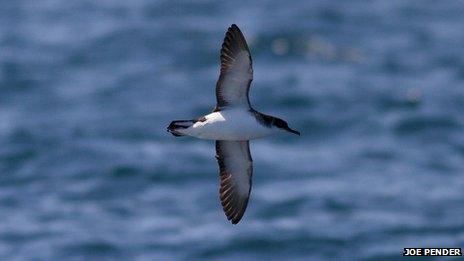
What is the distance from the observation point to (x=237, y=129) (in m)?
11.4

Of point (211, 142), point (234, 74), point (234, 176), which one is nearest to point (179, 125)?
point (234, 74)

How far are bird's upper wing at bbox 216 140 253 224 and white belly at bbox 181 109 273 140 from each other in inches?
41.4

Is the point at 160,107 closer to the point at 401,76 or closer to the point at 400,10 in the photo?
the point at 401,76

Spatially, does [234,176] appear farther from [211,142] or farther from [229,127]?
[211,142]

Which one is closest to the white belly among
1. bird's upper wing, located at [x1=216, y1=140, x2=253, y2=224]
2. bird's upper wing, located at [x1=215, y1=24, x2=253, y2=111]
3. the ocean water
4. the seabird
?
the seabird

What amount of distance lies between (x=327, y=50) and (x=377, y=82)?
2.35 metres

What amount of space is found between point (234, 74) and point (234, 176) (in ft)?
5.07

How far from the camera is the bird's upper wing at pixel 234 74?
1154cm

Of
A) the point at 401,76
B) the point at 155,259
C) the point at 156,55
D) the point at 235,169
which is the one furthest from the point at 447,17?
the point at 235,169

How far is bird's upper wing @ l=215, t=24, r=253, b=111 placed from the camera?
11.5 metres

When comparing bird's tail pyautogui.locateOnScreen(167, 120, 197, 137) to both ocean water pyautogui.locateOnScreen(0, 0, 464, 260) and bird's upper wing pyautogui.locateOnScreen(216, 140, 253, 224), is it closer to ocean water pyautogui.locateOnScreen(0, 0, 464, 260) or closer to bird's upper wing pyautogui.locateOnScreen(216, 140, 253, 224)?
bird's upper wing pyautogui.locateOnScreen(216, 140, 253, 224)

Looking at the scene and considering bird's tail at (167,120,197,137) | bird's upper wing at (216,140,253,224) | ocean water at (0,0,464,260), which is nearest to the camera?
bird's tail at (167,120,197,137)

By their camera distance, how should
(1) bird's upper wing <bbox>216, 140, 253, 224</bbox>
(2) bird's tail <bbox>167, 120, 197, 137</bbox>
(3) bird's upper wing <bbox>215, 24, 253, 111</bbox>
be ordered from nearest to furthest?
(2) bird's tail <bbox>167, 120, 197, 137</bbox> < (3) bird's upper wing <bbox>215, 24, 253, 111</bbox> < (1) bird's upper wing <bbox>216, 140, 253, 224</bbox>

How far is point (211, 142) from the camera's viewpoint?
3050 centimetres
